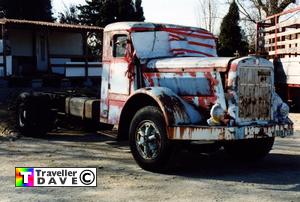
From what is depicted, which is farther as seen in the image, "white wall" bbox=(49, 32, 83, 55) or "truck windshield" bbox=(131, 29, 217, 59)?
"white wall" bbox=(49, 32, 83, 55)

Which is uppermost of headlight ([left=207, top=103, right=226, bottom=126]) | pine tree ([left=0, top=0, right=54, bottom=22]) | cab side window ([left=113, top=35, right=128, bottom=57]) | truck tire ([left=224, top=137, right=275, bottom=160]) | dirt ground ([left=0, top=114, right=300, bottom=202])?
pine tree ([left=0, top=0, right=54, bottom=22])

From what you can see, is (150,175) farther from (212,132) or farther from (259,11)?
(259,11)

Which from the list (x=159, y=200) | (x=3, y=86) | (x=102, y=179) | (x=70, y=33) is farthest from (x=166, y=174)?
(x=70, y=33)

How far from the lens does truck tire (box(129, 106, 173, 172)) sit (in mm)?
7504

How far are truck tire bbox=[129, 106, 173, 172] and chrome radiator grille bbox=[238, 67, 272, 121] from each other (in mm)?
1145

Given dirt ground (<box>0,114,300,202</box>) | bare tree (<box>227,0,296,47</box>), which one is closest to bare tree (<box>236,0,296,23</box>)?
bare tree (<box>227,0,296,47</box>)

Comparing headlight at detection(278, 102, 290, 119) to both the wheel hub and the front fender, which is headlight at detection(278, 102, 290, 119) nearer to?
the front fender

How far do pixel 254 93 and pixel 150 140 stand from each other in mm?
1665

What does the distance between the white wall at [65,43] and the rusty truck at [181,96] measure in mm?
18270

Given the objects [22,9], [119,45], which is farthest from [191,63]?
[22,9]

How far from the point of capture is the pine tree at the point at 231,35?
116ft

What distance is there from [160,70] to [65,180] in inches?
94.2

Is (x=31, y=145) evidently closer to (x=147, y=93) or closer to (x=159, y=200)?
(x=147, y=93)

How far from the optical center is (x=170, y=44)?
29.8ft
